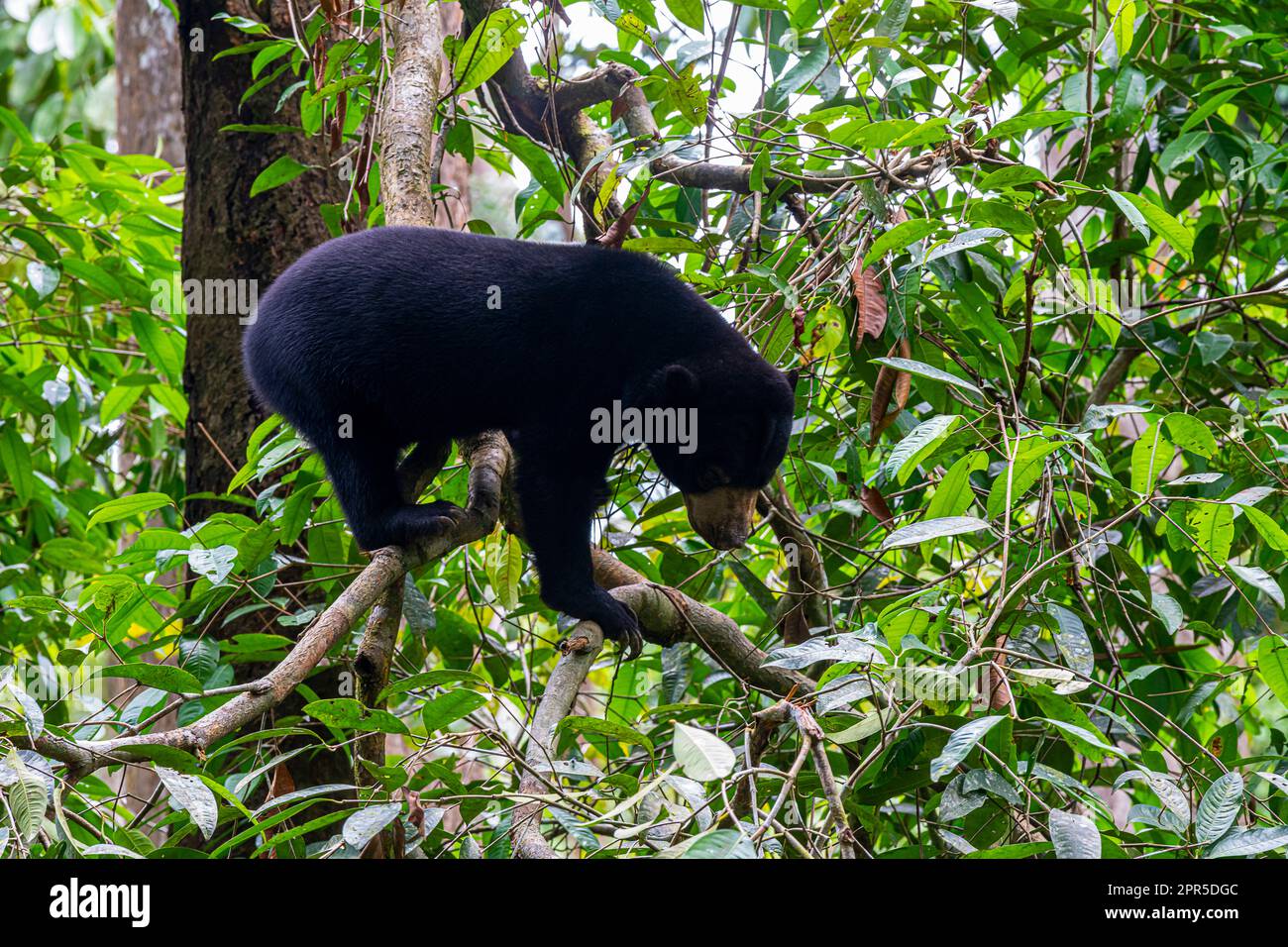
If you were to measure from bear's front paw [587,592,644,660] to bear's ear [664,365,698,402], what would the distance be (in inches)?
23.4

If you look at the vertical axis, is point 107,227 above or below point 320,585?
above

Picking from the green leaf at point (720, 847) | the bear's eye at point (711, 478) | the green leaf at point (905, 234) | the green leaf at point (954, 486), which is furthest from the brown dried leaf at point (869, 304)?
the green leaf at point (720, 847)

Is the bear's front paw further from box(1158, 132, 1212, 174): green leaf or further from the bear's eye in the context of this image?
box(1158, 132, 1212, 174): green leaf

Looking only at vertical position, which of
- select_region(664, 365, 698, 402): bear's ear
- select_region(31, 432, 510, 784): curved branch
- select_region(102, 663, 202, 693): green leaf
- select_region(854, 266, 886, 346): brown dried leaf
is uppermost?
select_region(854, 266, 886, 346): brown dried leaf

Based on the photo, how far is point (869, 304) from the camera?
2.94 meters

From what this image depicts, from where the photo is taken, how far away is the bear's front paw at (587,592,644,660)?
127 inches

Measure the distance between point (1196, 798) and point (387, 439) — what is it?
88.8 inches

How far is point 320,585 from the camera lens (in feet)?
12.4

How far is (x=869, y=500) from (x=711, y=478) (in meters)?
0.48

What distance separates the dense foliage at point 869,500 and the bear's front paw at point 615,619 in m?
0.21

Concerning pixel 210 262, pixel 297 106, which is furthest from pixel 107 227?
pixel 297 106

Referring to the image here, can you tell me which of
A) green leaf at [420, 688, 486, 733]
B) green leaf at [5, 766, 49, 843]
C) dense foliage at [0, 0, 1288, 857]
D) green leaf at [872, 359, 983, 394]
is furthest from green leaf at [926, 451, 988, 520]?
green leaf at [5, 766, 49, 843]
